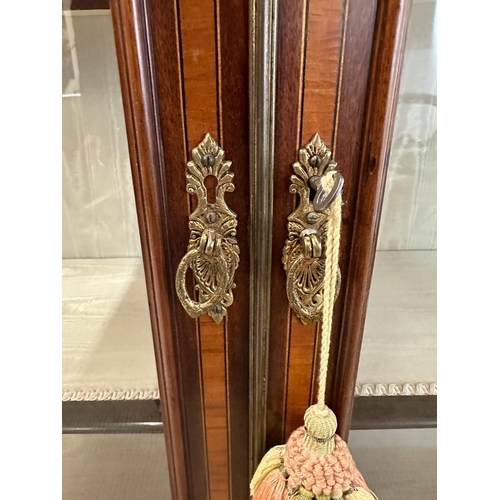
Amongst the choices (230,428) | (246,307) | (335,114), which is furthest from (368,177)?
(230,428)

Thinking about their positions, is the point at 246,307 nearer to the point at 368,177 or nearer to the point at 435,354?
the point at 368,177

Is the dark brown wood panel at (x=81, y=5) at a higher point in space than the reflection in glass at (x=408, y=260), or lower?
higher

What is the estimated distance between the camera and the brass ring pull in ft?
1.37

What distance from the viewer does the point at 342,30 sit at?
1.17 ft

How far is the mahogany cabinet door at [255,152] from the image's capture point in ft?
1.17

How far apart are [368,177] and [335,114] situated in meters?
0.06

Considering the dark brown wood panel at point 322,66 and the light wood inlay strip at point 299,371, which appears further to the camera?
the light wood inlay strip at point 299,371

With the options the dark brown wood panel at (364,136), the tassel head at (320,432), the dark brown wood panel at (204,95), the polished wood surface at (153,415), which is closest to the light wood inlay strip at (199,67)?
the dark brown wood panel at (204,95)

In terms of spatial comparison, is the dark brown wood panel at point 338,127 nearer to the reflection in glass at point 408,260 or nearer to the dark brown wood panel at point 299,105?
the dark brown wood panel at point 299,105

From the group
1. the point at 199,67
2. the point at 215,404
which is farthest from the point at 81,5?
the point at 215,404

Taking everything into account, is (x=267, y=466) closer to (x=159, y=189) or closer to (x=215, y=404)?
(x=215, y=404)

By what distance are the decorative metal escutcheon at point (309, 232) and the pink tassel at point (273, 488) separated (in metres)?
0.14

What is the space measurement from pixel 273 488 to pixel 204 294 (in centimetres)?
18

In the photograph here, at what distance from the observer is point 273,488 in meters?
0.42
